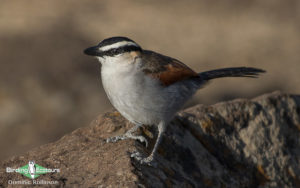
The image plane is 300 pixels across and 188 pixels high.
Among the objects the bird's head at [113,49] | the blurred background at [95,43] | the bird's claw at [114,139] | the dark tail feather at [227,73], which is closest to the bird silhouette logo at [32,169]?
the bird's claw at [114,139]

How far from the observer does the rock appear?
4.86 metres

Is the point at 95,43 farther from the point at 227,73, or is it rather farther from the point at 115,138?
the point at 115,138

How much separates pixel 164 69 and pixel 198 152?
3.54 feet

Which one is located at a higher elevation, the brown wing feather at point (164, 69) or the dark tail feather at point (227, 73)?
the brown wing feather at point (164, 69)

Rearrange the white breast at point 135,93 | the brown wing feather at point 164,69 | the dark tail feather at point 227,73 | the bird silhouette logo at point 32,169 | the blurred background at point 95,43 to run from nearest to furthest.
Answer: the bird silhouette logo at point 32,169
the white breast at point 135,93
the brown wing feather at point 164,69
the dark tail feather at point 227,73
the blurred background at point 95,43

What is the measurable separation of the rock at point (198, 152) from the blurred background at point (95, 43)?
181 inches

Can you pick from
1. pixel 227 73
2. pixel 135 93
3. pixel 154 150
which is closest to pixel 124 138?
pixel 154 150

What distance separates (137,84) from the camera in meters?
5.48

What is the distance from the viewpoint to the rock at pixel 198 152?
15.9ft

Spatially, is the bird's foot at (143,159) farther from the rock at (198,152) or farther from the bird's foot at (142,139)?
the bird's foot at (142,139)

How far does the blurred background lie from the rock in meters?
4.61

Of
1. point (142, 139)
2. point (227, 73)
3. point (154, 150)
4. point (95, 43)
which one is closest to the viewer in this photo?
point (154, 150)

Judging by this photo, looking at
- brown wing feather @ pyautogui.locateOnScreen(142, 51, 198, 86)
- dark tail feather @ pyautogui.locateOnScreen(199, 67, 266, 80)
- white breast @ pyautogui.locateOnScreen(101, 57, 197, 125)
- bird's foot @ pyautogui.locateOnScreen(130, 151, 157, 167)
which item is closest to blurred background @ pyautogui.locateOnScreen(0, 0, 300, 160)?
dark tail feather @ pyautogui.locateOnScreen(199, 67, 266, 80)

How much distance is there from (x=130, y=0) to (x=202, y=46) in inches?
122
